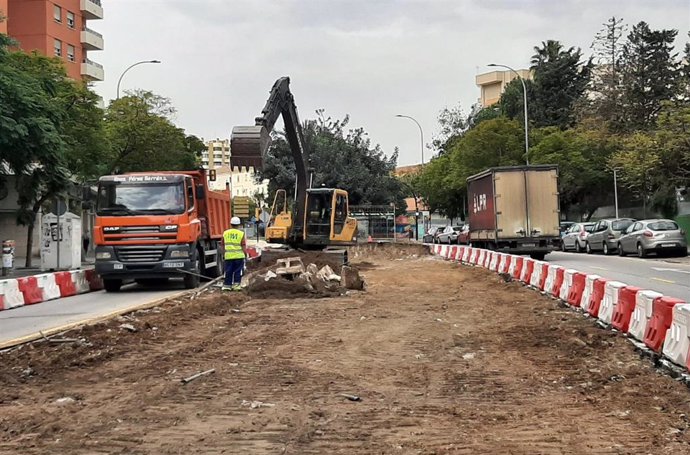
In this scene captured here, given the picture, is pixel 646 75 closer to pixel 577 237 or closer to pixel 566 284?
pixel 577 237

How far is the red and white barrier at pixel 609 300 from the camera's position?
1042 centimetres

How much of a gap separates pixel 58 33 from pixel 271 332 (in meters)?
53.8

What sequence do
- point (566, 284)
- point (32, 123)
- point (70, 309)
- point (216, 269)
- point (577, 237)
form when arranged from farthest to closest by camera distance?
point (577, 237)
point (216, 269)
point (32, 123)
point (70, 309)
point (566, 284)

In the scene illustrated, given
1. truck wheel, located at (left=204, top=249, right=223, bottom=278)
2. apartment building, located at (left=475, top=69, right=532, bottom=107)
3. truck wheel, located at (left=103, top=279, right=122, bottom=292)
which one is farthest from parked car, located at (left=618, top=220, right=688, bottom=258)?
apartment building, located at (left=475, top=69, right=532, bottom=107)

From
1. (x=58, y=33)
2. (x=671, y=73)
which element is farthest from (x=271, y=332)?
(x=58, y=33)

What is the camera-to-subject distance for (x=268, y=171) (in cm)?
6019

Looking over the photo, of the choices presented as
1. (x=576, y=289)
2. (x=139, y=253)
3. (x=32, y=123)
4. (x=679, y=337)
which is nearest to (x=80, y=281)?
(x=139, y=253)

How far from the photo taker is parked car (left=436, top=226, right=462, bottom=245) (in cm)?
5371

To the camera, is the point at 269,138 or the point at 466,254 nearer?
the point at 269,138

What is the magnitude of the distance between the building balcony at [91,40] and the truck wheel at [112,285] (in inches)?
1862

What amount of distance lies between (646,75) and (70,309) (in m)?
40.9

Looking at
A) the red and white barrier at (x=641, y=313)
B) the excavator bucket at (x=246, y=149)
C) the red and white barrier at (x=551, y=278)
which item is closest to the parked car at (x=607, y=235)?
the red and white barrier at (x=551, y=278)

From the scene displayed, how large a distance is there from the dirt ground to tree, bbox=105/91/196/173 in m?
22.4

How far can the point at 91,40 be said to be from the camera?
61969 millimetres
